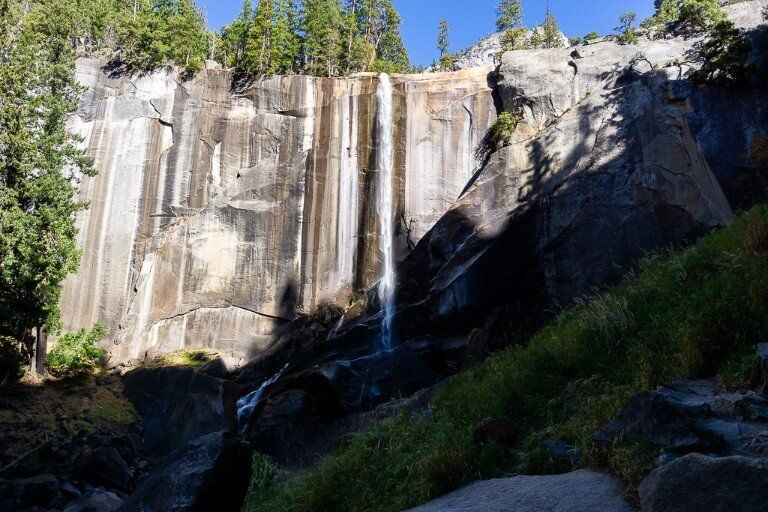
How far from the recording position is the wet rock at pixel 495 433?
7791mm

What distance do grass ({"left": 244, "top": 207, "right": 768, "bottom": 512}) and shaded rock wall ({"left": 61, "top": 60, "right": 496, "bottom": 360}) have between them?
1763 centimetres

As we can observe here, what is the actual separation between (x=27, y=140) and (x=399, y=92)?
56.5 feet

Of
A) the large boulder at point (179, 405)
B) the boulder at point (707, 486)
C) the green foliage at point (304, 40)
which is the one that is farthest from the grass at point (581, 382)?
the green foliage at point (304, 40)

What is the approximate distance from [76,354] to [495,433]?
2362 centimetres

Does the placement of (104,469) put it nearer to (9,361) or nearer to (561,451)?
(9,361)

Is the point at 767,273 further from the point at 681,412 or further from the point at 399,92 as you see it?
the point at 399,92

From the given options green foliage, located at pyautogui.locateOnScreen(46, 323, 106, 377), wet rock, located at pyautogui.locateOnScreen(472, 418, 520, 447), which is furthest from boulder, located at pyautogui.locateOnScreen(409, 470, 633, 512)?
green foliage, located at pyautogui.locateOnScreen(46, 323, 106, 377)

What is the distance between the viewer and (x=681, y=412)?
5.86 m

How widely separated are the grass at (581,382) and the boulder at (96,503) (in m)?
3.42

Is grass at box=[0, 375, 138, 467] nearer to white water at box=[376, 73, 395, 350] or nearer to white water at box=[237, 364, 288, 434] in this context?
white water at box=[237, 364, 288, 434]

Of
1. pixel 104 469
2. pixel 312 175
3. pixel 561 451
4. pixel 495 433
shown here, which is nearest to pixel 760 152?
pixel 495 433

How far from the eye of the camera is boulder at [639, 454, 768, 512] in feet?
13.8

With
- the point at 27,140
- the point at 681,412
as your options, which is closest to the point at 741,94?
the point at 681,412

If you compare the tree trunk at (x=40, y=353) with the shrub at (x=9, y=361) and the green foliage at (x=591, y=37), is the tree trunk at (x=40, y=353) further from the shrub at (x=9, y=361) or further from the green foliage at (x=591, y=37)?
the green foliage at (x=591, y=37)
